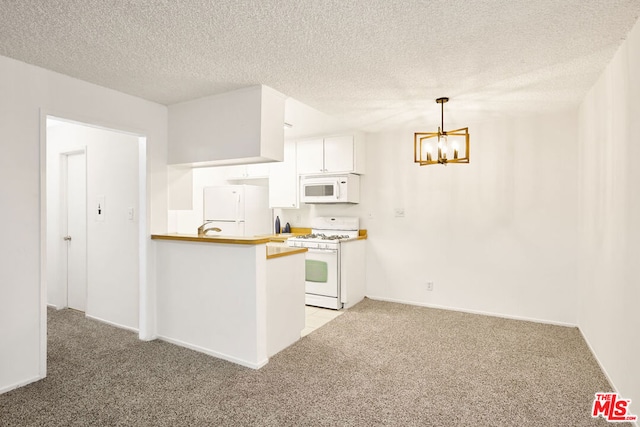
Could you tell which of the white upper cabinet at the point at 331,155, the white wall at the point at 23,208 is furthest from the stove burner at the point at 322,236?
the white wall at the point at 23,208

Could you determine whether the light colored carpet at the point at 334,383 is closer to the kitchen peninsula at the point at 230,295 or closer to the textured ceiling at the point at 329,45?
the kitchen peninsula at the point at 230,295

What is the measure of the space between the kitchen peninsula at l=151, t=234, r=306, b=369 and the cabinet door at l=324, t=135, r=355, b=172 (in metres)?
1.73

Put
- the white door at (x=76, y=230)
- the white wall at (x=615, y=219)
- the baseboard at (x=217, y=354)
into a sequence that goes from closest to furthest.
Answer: the white wall at (x=615, y=219), the baseboard at (x=217, y=354), the white door at (x=76, y=230)

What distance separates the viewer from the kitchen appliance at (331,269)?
4344mm

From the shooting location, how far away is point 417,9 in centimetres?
177

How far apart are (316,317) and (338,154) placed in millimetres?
2136

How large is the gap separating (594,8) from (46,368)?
421 cm

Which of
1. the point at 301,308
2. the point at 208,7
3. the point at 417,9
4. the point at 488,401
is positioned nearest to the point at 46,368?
the point at 301,308

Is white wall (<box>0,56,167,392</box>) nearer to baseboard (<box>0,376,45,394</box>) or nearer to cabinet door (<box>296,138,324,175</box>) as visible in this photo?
baseboard (<box>0,376,45,394</box>)

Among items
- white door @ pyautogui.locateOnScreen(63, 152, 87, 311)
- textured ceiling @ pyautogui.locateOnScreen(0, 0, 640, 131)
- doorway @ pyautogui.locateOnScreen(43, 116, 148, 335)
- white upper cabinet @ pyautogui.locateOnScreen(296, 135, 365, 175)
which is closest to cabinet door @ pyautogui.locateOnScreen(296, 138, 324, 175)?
white upper cabinet @ pyautogui.locateOnScreen(296, 135, 365, 175)

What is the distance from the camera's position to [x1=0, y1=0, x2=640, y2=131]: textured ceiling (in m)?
1.78

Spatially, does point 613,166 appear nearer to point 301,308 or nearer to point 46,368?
point 301,308

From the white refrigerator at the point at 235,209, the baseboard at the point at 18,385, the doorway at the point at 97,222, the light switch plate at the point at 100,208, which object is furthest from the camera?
the white refrigerator at the point at 235,209

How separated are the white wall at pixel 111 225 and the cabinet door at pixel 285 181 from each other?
2151mm
